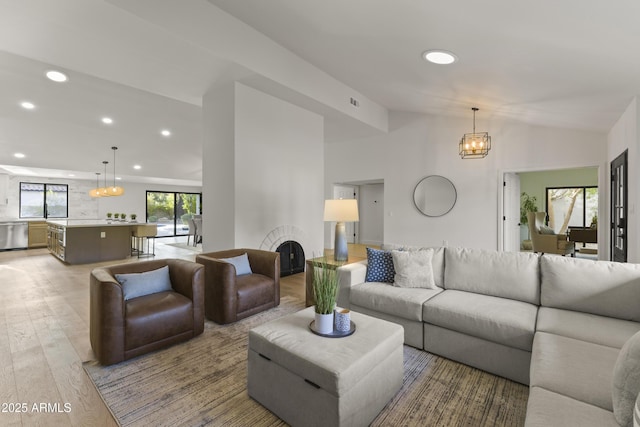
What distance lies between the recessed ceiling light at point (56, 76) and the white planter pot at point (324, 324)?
4.95 meters

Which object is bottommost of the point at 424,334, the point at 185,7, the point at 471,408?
the point at 471,408

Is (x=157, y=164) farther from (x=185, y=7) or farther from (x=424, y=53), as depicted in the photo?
(x=424, y=53)

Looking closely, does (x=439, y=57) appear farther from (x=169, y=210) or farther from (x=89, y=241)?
(x=169, y=210)

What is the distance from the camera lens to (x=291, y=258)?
511 centimetres

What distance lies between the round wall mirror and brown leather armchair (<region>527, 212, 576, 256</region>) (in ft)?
6.51

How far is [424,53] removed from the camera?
10.5ft

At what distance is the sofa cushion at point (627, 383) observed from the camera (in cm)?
105

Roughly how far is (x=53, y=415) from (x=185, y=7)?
3403 millimetres

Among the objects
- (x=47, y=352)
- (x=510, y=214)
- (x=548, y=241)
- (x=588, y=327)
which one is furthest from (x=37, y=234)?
(x=548, y=241)

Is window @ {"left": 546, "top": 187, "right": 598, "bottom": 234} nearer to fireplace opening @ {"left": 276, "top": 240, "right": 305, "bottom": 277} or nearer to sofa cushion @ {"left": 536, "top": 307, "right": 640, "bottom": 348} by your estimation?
fireplace opening @ {"left": 276, "top": 240, "right": 305, "bottom": 277}

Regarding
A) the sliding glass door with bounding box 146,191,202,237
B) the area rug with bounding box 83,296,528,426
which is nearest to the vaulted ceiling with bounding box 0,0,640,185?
the area rug with bounding box 83,296,528,426

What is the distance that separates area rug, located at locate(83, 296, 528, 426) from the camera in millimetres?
1733

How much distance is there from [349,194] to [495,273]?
6.22 m

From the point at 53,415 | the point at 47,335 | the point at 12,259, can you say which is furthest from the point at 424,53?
the point at 12,259
